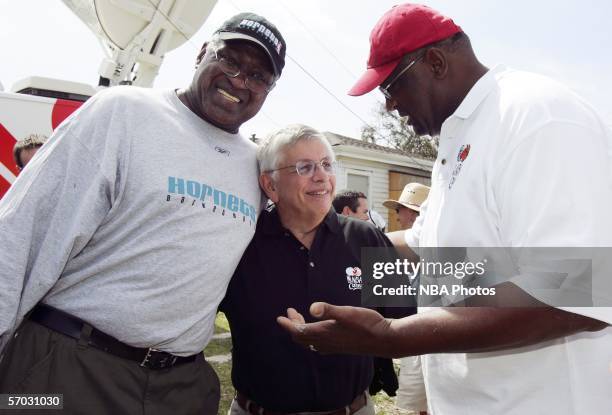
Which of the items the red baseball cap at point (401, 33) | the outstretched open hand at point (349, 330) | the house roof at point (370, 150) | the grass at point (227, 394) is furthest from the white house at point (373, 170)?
the outstretched open hand at point (349, 330)

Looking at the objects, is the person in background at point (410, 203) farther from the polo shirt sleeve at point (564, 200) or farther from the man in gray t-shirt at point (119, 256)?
the polo shirt sleeve at point (564, 200)

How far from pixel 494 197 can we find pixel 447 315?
0.36m

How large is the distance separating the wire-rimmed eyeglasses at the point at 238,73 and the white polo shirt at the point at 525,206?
3.46 ft

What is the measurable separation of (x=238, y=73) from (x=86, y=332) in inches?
52.6

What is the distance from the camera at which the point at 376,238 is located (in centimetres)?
249


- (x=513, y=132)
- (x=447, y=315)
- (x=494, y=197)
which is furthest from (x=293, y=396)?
(x=513, y=132)

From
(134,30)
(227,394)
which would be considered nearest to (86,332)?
(227,394)

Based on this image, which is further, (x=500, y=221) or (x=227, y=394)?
(x=227, y=394)

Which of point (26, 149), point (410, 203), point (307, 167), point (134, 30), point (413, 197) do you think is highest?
point (134, 30)

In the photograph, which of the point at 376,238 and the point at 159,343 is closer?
the point at 159,343

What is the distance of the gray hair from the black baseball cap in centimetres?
37

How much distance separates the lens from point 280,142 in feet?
8.25

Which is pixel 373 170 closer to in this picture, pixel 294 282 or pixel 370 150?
pixel 370 150

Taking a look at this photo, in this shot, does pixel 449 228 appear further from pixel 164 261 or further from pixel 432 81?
pixel 164 261
